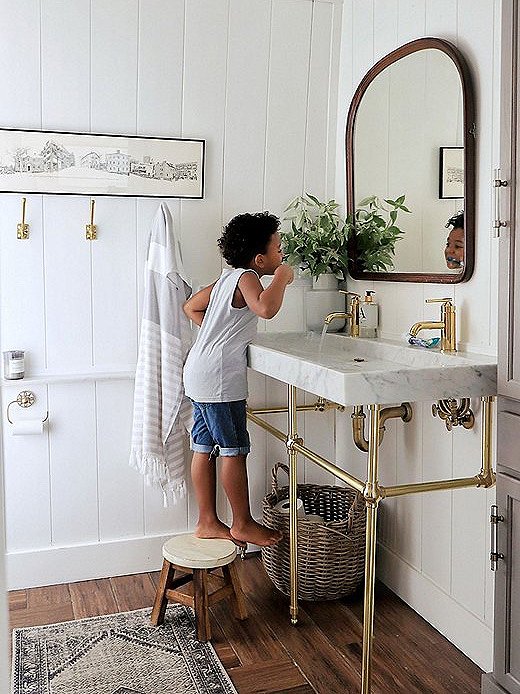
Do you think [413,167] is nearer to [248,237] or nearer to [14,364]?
[248,237]

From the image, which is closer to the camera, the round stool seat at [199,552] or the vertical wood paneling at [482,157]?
the vertical wood paneling at [482,157]

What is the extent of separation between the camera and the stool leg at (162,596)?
2.69m

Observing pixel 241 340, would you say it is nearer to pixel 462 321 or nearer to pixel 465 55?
pixel 462 321

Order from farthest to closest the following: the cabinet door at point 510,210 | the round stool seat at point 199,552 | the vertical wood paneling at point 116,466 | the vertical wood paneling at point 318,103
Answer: the vertical wood paneling at point 318,103 → the vertical wood paneling at point 116,466 → the round stool seat at point 199,552 → the cabinet door at point 510,210

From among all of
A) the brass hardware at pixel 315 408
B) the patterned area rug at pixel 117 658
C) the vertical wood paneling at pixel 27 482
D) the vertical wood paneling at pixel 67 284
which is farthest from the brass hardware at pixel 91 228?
the patterned area rug at pixel 117 658

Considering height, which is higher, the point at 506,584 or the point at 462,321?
the point at 462,321

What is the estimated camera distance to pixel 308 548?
9.33 feet

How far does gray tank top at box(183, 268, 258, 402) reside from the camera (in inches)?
112

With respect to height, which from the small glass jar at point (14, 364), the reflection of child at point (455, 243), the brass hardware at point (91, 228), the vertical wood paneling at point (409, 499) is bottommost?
the vertical wood paneling at point (409, 499)

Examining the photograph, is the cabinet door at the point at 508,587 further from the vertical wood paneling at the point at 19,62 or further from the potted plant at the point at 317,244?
the vertical wood paneling at the point at 19,62

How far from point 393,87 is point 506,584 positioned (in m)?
1.76

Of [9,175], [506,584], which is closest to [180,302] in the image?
[9,175]

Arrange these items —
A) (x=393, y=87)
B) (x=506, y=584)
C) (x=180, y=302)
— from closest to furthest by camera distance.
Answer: (x=506, y=584)
(x=393, y=87)
(x=180, y=302)

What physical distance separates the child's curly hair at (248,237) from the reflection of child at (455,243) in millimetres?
683
